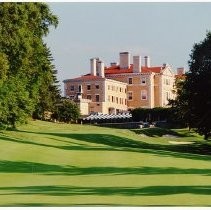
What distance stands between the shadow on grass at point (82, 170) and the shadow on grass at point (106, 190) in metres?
5.16

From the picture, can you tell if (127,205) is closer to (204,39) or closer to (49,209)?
(49,209)

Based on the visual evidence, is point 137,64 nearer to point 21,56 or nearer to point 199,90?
point 199,90

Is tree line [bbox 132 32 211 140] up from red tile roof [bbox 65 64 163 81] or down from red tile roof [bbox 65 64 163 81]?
down

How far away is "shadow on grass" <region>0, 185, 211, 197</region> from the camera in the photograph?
49.5 feet

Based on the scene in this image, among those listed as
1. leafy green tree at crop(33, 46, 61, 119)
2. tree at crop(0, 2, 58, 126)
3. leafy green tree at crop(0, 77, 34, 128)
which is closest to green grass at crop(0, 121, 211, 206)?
leafy green tree at crop(0, 77, 34, 128)

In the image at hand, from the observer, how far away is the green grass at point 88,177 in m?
13.9

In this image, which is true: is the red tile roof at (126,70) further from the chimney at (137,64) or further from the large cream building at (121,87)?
the chimney at (137,64)

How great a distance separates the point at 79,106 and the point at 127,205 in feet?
208

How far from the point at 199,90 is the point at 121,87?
114 ft

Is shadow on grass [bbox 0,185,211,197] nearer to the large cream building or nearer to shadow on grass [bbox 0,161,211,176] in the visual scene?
shadow on grass [bbox 0,161,211,176]

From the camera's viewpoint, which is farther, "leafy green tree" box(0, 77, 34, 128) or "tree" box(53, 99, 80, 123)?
"tree" box(53, 99, 80, 123)

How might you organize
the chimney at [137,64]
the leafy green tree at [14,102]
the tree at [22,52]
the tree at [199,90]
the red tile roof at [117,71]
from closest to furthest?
1. the tree at [22,52]
2. the leafy green tree at [14,102]
3. the tree at [199,90]
4. the chimney at [137,64]
5. the red tile roof at [117,71]

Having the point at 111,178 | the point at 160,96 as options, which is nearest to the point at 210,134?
the point at 111,178

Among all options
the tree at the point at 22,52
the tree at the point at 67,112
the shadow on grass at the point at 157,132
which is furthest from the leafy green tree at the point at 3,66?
the tree at the point at 67,112
